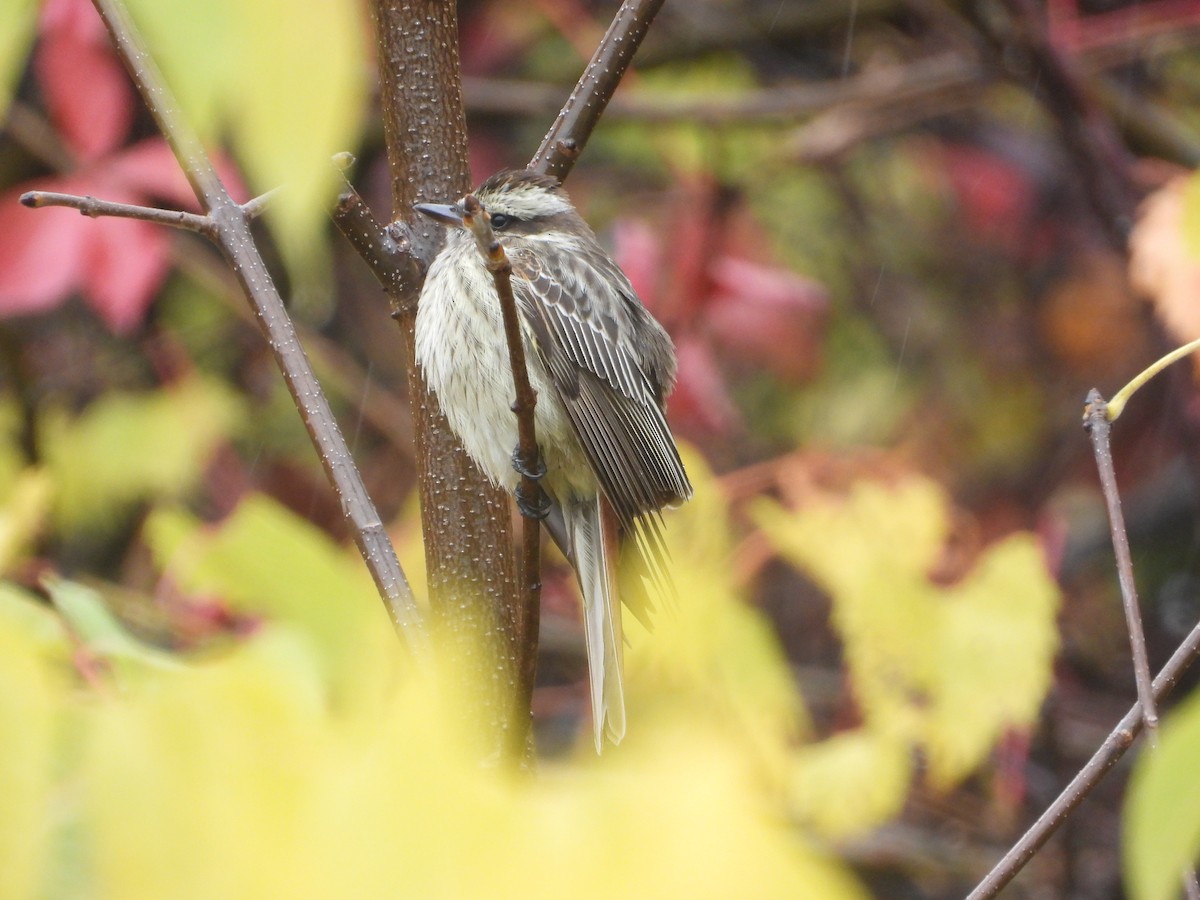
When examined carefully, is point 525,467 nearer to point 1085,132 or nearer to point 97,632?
point 97,632

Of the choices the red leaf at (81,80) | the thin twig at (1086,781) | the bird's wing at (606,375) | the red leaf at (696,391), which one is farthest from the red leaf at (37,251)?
the thin twig at (1086,781)

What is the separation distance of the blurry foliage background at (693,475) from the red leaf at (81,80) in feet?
0.05

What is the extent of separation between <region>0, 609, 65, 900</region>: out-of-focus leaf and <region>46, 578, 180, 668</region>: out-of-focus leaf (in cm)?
36

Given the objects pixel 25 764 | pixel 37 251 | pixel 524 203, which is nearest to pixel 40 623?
pixel 25 764

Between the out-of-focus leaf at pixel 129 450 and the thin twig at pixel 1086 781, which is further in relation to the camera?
the out-of-focus leaf at pixel 129 450

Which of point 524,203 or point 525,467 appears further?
point 524,203

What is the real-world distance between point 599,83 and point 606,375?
87cm

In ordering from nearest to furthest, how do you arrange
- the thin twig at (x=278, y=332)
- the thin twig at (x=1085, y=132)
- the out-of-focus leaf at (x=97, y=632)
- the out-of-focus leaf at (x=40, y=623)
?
1. the out-of-focus leaf at (x=97, y=632)
2. the out-of-focus leaf at (x=40, y=623)
3. the thin twig at (x=278, y=332)
4. the thin twig at (x=1085, y=132)

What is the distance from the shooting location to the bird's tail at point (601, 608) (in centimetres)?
255

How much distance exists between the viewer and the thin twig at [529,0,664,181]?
2432 mm

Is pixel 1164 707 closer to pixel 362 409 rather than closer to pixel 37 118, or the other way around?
pixel 362 409

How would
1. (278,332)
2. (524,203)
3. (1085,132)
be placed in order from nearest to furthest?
(278,332), (524,203), (1085,132)

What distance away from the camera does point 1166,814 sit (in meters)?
0.95

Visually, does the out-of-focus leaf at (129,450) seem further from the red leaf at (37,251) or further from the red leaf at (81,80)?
the red leaf at (81,80)
